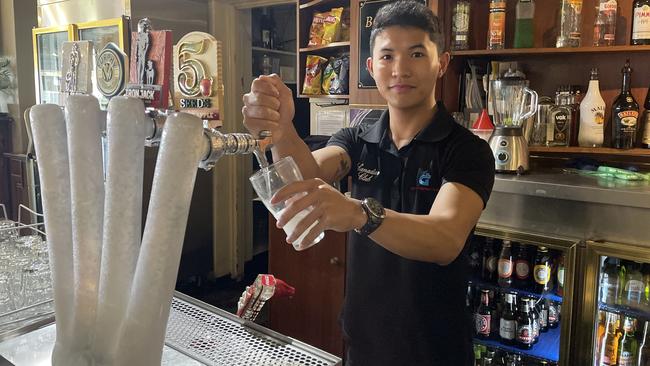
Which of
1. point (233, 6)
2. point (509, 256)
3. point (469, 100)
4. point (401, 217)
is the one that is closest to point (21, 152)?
point (233, 6)

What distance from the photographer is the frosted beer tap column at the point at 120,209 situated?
0.60 meters

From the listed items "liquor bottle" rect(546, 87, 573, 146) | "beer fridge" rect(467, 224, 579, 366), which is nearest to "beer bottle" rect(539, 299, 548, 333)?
"beer fridge" rect(467, 224, 579, 366)

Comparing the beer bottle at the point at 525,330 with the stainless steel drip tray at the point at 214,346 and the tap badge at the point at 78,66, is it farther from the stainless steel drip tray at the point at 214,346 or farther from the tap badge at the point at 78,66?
the tap badge at the point at 78,66

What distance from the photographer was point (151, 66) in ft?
2.24

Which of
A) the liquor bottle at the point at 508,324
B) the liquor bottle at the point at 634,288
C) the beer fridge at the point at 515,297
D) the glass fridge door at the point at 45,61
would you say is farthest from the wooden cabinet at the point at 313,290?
the glass fridge door at the point at 45,61

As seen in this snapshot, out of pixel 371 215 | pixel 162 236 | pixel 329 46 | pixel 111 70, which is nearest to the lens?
pixel 162 236

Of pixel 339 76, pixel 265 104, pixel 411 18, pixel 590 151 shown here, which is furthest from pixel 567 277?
pixel 339 76

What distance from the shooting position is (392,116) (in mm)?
1542

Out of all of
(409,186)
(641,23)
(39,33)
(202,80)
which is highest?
(39,33)

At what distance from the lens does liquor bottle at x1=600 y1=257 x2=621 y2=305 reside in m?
2.05

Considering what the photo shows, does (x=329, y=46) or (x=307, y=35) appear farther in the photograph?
(x=307, y=35)

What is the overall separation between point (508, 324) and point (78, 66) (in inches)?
79.8

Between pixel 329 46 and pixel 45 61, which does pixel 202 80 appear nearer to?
pixel 329 46

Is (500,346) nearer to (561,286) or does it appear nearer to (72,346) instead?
(561,286)
